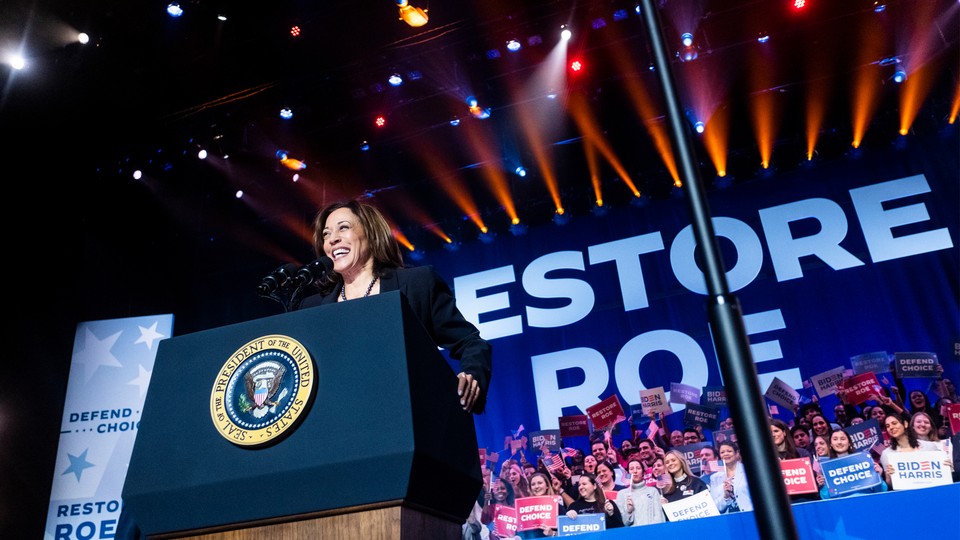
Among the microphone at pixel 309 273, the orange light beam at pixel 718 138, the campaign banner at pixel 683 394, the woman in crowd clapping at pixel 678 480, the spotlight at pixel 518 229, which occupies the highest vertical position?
the orange light beam at pixel 718 138

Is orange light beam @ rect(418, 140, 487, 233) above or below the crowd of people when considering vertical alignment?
above

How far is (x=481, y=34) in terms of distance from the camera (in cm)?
665

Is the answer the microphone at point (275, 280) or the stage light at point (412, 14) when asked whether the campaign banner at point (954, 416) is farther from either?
the microphone at point (275, 280)

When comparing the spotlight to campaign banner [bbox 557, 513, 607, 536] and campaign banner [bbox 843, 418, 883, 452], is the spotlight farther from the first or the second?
campaign banner [bbox 843, 418, 883, 452]

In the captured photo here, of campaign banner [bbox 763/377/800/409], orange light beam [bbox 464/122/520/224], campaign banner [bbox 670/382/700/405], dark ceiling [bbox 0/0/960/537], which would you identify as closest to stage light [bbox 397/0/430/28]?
dark ceiling [bbox 0/0/960/537]

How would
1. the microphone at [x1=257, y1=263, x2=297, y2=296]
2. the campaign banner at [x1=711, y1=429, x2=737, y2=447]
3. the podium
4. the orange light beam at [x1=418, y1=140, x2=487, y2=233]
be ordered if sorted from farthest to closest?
the orange light beam at [x1=418, y1=140, x2=487, y2=233] < the campaign banner at [x1=711, y1=429, x2=737, y2=447] < the microphone at [x1=257, y1=263, x2=297, y2=296] < the podium

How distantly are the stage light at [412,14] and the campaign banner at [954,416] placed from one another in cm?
578

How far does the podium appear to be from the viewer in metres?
1.00

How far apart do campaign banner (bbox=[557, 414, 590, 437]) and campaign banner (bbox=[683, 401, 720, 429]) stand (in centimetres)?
102

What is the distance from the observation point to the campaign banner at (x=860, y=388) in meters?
6.37

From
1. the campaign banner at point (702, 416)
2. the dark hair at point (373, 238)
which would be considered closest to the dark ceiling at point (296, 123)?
the campaign banner at point (702, 416)

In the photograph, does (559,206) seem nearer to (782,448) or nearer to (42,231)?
(782,448)

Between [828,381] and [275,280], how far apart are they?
6587 mm

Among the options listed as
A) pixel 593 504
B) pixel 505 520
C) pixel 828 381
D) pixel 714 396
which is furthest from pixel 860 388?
pixel 505 520
